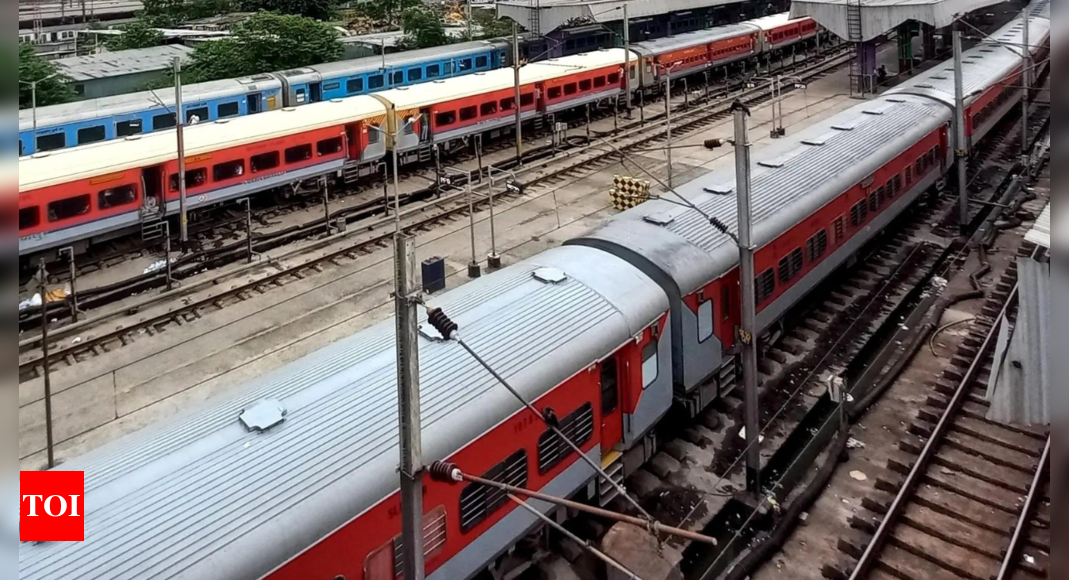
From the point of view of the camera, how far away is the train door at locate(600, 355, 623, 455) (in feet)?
33.5

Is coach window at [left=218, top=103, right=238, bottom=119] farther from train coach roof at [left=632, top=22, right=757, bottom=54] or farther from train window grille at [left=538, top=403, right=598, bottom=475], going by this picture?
train window grille at [left=538, top=403, right=598, bottom=475]

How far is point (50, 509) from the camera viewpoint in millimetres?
6066

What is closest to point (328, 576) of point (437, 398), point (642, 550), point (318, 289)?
point (437, 398)

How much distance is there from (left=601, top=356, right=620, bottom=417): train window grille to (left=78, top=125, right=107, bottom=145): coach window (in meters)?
22.0

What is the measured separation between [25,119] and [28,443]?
1519cm

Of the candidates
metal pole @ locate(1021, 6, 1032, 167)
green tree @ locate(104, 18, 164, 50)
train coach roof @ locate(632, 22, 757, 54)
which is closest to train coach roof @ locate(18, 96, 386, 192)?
train coach roof @ locate(632, 22, 757, 54)

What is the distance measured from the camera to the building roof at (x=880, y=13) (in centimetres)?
3681

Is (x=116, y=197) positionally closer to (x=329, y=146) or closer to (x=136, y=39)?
(x=329, y=146)

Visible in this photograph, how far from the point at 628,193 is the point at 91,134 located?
17.6m

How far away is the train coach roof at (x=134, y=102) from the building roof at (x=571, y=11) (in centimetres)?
1831

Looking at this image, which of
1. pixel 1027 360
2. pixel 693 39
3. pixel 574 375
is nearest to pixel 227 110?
pixel 574 375

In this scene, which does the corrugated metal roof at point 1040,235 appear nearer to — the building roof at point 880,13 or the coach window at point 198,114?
the coach window at point 198,114

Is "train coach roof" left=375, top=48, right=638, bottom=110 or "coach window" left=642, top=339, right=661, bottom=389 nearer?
"coach window" left=642, top=339, right=661, bottom=389

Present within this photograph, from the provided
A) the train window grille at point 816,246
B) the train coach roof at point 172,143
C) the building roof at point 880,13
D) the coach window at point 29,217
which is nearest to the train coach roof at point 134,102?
the train coach roof at point 172,143
